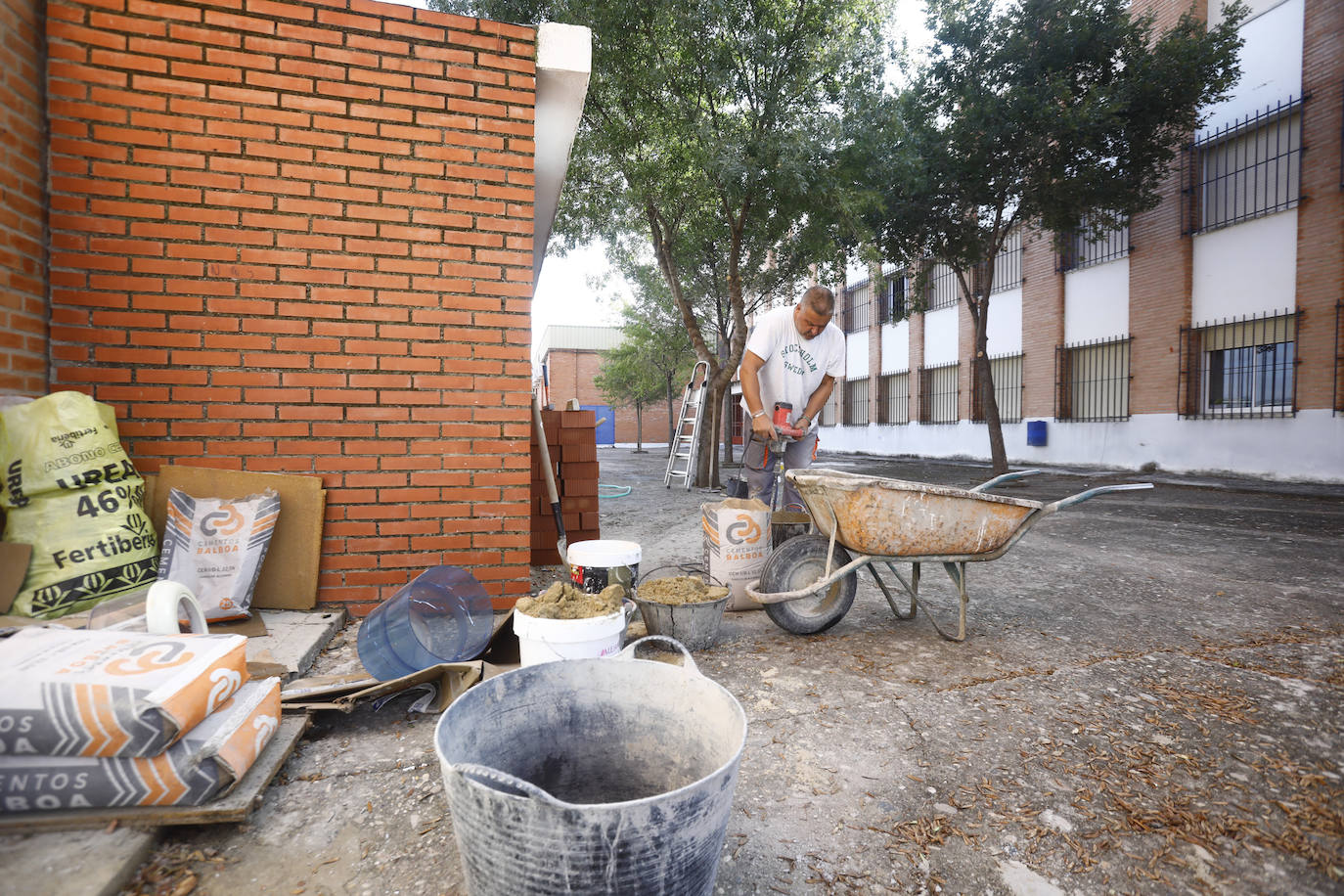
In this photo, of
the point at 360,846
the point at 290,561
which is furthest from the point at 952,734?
the point at 290,561

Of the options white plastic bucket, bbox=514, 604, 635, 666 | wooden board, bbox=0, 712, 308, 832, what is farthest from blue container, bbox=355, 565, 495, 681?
wooden board, bbox=0, 712, 308, 832

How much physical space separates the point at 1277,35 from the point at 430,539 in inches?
591

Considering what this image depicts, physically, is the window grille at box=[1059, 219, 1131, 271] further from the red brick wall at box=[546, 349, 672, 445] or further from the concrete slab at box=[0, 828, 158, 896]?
the red brick wall at box=[546, 349, 672, 445]

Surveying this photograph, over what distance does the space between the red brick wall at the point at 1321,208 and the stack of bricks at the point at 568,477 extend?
1154 centimetres

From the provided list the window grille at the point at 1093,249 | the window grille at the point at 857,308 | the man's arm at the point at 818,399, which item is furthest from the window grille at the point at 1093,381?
the man's arm at the point at 818,399

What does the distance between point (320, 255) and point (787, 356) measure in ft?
9.33

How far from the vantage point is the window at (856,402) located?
22688mm

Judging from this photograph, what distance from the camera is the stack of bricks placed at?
4.95 m

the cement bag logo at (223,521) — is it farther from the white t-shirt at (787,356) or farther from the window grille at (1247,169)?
the window grille at (1247,169)

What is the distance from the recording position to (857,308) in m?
23.2

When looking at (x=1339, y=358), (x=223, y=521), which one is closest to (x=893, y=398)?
(x=1339, y=358)

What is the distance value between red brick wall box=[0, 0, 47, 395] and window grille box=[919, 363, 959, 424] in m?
18.9

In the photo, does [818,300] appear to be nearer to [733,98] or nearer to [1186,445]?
[733,98]

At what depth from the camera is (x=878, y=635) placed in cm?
343
